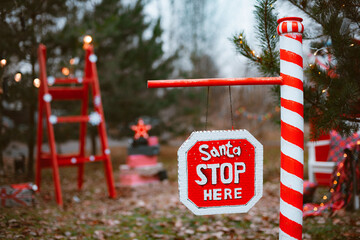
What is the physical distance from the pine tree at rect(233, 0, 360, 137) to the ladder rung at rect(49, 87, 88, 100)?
3843 mm

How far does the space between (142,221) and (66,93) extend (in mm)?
2794

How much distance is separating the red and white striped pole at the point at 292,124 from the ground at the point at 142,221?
1.49m

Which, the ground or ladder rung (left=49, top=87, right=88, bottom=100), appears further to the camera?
ladder rung (left=49, top=87, right=88, bottom=100)

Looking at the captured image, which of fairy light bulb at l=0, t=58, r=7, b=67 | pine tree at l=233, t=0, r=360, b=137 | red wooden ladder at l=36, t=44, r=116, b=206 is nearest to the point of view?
pine tree at l=233, t=0, r=360, b=137

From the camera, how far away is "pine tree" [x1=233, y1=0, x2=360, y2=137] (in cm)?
255

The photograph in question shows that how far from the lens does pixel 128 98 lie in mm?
9820

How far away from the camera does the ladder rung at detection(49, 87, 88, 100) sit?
572cm

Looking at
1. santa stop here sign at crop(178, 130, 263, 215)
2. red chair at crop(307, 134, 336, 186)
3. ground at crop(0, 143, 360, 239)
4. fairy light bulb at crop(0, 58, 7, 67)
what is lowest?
ground at crop(0, 143, 360, 239)

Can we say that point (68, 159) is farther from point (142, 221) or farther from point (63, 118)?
point (142, 221)

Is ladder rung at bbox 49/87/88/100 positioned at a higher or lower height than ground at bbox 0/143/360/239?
higher

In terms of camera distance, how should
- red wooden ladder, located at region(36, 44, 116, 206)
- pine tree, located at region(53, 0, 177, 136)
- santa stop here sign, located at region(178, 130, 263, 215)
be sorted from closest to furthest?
1. santa stop here sign, located at region(178, 130, 263, 215)
2. red wooden ladder, located at region(36, 44, 116, 206)
3. pine tree, located at region(53, 0, 177, 136)

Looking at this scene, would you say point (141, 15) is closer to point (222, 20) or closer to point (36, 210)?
point (222, 20)

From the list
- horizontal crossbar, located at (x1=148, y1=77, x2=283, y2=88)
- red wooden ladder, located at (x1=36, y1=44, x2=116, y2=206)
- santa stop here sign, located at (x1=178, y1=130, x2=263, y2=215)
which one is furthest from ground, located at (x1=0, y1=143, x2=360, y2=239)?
horizontal crossbar, located at (x1=148, y1=77, x2=283, y2=88)

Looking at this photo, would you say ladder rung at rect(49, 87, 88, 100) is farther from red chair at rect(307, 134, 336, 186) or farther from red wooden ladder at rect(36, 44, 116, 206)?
red chair at rect(307, 134, 336, 186)
